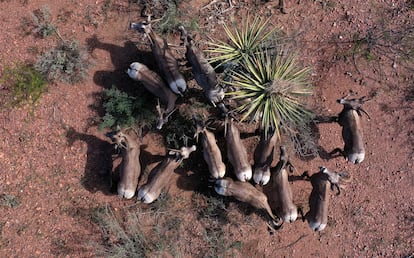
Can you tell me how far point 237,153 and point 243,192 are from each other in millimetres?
835

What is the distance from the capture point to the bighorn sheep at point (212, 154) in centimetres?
845

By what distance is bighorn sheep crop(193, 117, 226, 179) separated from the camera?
8.45m

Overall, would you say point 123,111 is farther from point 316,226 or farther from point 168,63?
point 316,226

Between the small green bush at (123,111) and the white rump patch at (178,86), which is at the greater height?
the white rump patch at (178,86)

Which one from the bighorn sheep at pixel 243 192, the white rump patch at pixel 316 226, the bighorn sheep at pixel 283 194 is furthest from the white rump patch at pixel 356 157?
the bighorn sheep at pixel 243 192

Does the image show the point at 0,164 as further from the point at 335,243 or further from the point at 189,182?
the point at 335,243

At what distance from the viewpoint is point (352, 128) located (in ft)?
28.3

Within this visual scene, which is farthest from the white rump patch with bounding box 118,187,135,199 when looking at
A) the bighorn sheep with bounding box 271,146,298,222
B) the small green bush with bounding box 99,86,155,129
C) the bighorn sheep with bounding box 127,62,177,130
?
the bighorn sheep with bounding box 271,146,298,222

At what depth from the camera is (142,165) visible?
9055mm

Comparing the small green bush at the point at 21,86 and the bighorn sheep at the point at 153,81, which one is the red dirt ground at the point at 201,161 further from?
the bighorn sheep at the point at 153,81

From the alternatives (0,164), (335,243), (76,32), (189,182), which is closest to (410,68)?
(335,243)

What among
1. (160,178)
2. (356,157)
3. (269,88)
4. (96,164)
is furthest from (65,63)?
(356,157)

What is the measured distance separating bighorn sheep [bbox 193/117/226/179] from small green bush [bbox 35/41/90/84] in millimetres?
3102

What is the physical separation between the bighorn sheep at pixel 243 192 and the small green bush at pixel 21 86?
452 cm
